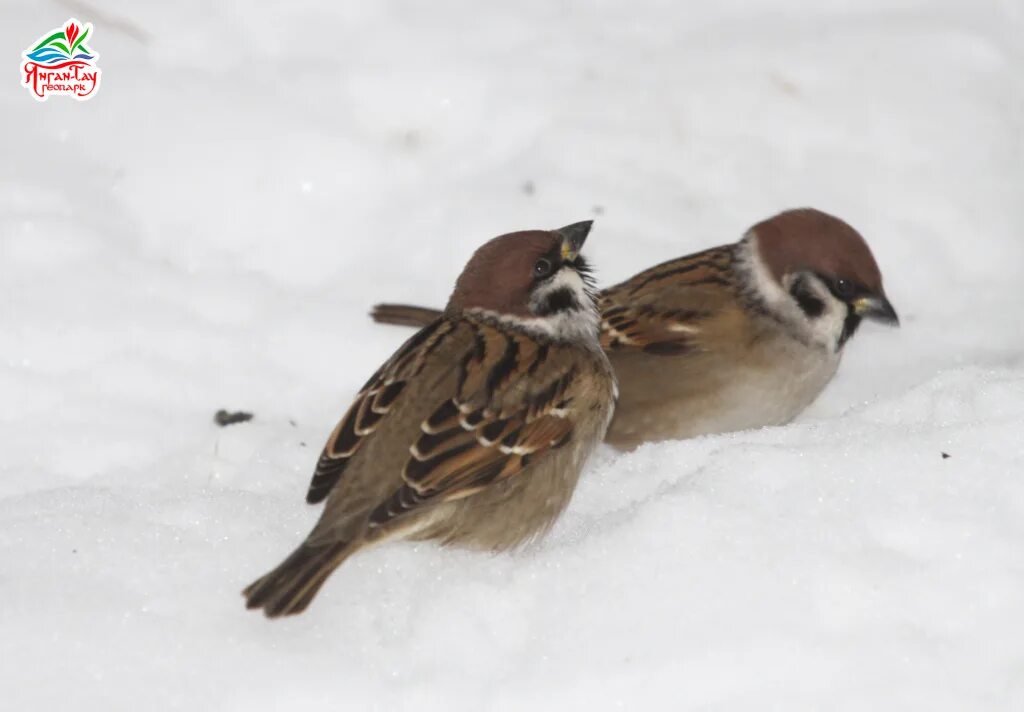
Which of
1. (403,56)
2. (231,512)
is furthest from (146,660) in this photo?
(403,56)

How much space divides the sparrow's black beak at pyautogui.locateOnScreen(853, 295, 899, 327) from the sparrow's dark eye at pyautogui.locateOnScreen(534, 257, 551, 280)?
1.00 metres

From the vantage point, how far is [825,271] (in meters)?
4.29

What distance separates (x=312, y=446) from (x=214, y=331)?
58 cm

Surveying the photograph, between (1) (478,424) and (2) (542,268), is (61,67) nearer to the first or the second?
(2) (542,268)

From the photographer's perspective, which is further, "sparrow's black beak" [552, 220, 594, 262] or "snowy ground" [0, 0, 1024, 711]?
"sparrow's black beak" [552, 220, 594, 262]

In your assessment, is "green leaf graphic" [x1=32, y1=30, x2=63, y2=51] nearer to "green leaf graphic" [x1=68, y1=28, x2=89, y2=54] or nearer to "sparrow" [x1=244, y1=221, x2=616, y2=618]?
"green leaf graphic" [x1=68, y1=28, x2=89, y2=54]

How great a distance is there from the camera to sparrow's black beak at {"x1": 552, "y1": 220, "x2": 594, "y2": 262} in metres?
3.77

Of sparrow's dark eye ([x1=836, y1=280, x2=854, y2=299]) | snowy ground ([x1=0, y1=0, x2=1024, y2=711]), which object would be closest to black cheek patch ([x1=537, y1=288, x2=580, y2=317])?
snowy ground ([x1=0, y1=0, x2=1024, y2=711])

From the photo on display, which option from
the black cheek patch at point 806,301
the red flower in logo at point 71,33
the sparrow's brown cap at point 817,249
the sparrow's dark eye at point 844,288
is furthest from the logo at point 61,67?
the sparrow's dark eye at point 844,288

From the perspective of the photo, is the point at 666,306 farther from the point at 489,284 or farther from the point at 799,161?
the point at 799,161

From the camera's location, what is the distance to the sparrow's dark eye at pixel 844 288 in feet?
14.0

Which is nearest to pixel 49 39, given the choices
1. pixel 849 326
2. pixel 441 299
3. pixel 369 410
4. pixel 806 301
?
pixel 441 299

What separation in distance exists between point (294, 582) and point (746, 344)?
178 cm

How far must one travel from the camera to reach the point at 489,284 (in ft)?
12.3
